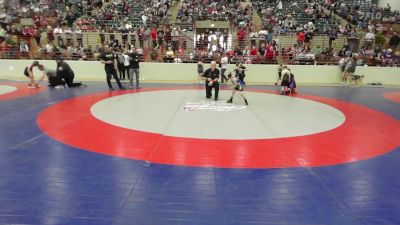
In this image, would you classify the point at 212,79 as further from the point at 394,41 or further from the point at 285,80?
the point at 394,41

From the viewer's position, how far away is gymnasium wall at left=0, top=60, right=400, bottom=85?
1786 cm

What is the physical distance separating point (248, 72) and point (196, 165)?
1324 cm

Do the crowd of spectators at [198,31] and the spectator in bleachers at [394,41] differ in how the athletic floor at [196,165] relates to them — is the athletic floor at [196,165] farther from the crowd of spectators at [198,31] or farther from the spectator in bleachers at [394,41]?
the spectator in bleachers at [394,41]

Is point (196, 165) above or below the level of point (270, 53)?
below

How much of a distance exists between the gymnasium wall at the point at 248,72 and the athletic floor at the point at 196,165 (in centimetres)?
788

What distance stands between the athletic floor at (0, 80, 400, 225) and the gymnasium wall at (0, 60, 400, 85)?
7880mm

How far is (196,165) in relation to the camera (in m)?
5.41

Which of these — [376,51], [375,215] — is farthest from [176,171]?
[376,51]

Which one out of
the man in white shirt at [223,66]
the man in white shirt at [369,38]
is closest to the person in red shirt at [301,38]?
the man in white shirt at [369,38]

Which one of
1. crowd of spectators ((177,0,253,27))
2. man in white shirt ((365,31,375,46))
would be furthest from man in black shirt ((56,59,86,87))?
man in white shirt ((365,31,375,46))

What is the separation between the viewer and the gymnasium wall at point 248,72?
17.9m

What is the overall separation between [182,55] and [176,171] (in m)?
13.9

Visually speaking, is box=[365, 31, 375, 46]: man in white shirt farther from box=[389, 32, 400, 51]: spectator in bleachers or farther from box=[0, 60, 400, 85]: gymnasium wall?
box=[0, 60, 400, 85]: gymnasium wall

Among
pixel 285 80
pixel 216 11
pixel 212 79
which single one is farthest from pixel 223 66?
pixel 216 11
